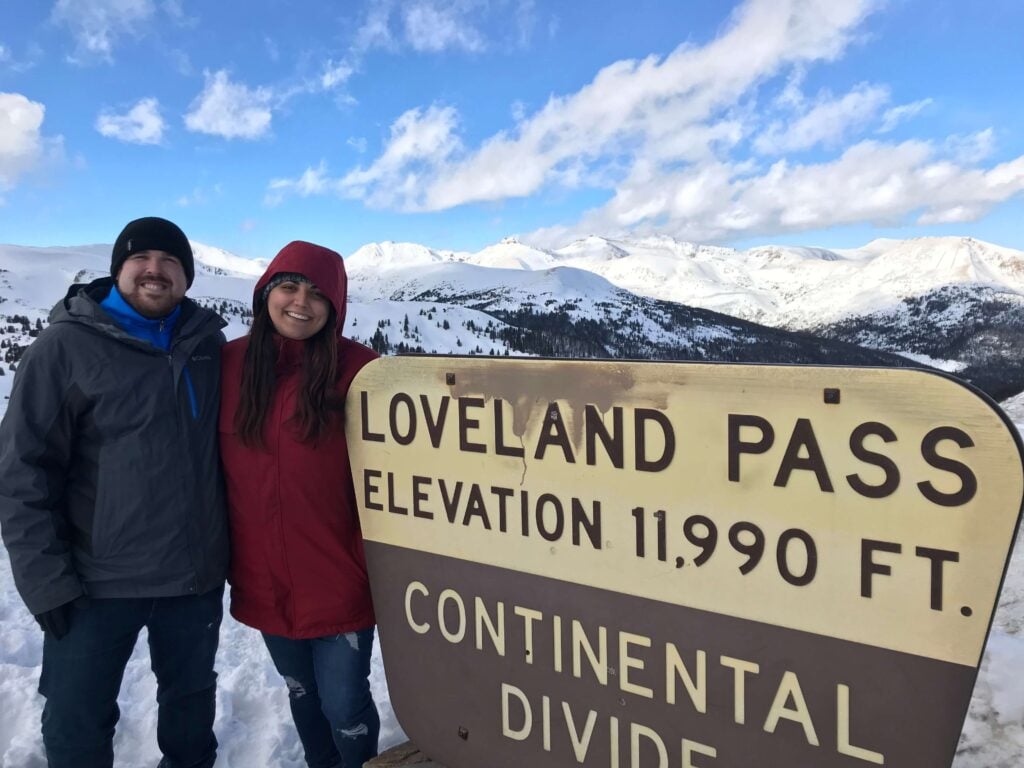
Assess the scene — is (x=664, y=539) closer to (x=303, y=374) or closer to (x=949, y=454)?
(x=949, y=454)

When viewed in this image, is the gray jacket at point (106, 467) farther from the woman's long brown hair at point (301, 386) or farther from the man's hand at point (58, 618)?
the woman's long brown hair at point (301, 386)

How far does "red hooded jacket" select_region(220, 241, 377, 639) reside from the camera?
2.16 m

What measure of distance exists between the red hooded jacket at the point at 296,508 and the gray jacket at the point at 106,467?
12 centimetres

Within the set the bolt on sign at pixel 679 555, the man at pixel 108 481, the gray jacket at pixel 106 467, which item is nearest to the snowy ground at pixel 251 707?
the man at pixel 108 481

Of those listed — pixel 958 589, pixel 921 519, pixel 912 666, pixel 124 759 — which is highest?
pixel 921 519

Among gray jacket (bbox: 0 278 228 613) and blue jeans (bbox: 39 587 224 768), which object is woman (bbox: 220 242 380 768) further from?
blue jeans (bbox: 39 587 224 768)

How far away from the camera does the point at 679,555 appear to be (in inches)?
57.9

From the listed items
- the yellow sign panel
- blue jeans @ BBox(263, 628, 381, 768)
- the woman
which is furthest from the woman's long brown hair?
blue jeans @ BBox(263, 628, 381, 768)

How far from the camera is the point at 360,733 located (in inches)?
92.7

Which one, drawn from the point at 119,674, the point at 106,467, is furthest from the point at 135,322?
the point at 119,674

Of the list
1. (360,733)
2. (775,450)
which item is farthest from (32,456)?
(775,450)

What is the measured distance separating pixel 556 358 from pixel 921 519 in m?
0.84

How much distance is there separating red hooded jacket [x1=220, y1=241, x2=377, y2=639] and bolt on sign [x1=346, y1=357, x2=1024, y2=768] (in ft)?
0.70

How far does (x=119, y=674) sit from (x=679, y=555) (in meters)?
2.20
